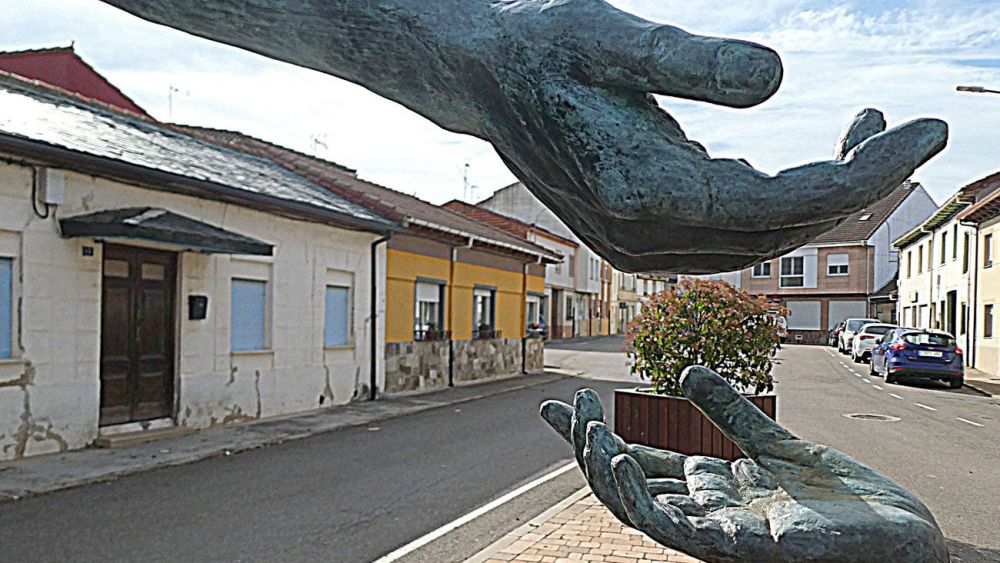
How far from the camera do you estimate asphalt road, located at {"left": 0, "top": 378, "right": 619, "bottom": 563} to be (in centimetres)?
743

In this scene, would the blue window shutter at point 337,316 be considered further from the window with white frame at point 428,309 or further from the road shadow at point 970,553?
the road shadow at point 970,553

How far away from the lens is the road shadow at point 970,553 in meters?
7.16

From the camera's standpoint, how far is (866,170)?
5.49 feet

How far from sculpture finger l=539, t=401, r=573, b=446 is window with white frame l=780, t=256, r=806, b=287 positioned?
2483 inches

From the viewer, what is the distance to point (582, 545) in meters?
7.10

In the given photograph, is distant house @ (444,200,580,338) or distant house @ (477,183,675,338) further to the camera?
distant house @ (477,183,675,338)

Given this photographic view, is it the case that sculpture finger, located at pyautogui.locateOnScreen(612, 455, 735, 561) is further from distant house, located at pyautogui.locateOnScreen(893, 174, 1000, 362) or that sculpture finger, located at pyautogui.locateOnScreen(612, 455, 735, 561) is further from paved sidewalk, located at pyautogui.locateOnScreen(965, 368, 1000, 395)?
distant house, located at pyautogui.locateOnScreen(893, 174, 1000, 362)

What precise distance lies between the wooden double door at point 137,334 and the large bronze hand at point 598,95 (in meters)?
12.0

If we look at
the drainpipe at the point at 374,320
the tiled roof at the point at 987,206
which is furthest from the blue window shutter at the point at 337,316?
the tiled roof at the point at 987,206

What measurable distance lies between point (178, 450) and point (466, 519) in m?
5.38

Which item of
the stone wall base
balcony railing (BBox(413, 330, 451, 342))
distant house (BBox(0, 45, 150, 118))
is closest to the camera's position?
the stone wall base

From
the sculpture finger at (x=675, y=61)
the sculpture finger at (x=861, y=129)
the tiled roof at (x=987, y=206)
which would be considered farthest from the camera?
the tiled roof at (x=987, y=206)

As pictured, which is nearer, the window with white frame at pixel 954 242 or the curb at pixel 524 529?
the curb at pixel 524 529

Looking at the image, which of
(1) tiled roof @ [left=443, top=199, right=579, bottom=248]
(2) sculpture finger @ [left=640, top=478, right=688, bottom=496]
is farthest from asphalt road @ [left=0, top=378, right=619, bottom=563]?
(1) tiled roof @ [left=443, top=199, right=579, bottom=248]
